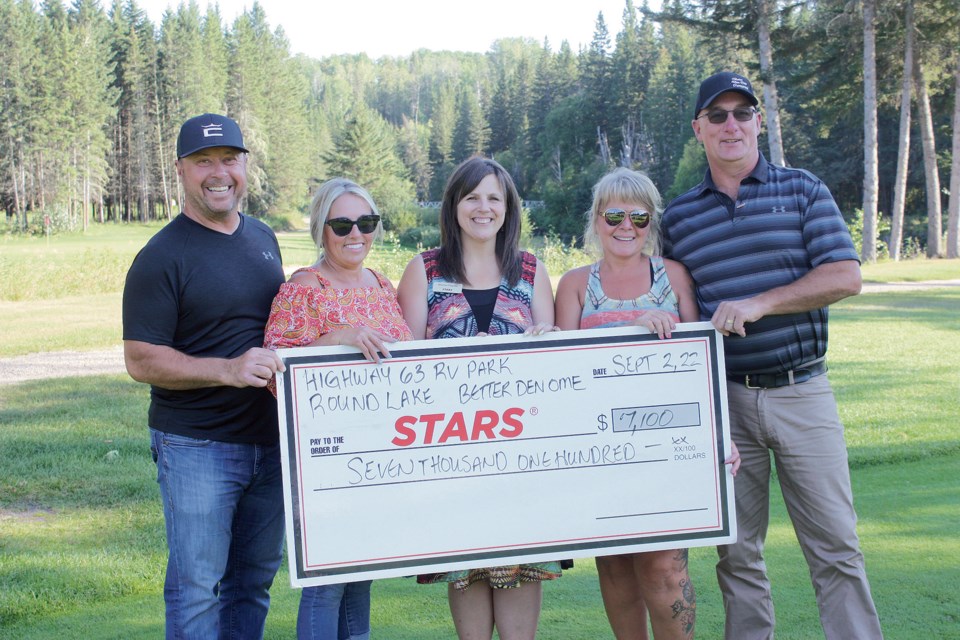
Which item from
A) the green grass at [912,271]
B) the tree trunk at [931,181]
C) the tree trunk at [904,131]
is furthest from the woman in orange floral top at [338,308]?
the tree trunk at [931,181]

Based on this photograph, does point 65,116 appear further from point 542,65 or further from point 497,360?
point 497,360

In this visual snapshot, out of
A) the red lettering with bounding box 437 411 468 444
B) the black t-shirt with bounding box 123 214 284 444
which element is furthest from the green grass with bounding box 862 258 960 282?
the black t-shirt with bounding box 123 214 284 444

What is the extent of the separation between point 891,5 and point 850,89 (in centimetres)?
429

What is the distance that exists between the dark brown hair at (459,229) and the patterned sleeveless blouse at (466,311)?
0.04 metres

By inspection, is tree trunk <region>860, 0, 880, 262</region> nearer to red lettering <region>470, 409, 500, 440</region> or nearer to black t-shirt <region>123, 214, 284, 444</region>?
red lettering <region>470, 409, 500, 440</region>

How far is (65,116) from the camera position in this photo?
2400 inches

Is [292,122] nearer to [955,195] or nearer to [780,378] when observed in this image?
[955,195]

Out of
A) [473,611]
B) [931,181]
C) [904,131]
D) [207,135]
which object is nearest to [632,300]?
[473,611]

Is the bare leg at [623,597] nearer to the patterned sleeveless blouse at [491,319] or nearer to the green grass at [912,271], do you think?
the patterned sleeveless blouse at [491,319]

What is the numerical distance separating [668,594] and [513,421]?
0.88 metres

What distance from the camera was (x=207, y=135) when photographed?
124 inches

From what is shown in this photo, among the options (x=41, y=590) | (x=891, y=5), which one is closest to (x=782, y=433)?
(x=41, y=590)

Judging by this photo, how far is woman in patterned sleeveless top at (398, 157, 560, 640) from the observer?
10.5 ft

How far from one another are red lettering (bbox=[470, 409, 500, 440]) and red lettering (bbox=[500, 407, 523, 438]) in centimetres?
3
